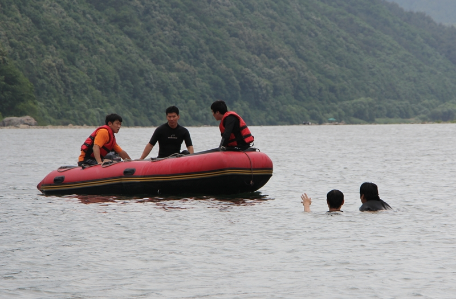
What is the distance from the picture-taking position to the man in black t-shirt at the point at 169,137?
14009 mm

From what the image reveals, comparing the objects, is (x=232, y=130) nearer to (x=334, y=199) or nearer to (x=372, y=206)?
(x=334, y=199)

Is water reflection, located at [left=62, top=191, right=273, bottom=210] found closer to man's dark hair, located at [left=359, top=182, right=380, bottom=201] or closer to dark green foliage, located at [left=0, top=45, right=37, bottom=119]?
man's dark hair, located at [left=359, top=182, right=380, bottom=201]

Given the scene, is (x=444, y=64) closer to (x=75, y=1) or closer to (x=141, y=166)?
(x=75, y=1)

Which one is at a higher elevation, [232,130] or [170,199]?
[232,130]

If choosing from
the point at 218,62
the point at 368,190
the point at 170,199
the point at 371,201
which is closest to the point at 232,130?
the point at 170,199

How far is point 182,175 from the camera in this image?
44.5 ft

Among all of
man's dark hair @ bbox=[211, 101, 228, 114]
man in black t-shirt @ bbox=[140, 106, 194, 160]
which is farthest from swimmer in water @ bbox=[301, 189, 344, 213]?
man in black t-shirt @ bbox=[140, 106, 194, 160]

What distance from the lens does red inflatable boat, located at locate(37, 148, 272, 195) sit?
13.5 m

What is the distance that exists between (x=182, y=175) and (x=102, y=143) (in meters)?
1.84

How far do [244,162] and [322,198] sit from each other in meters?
2.74

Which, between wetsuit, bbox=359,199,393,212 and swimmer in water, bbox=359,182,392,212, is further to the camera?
wetsuit, bbox=359,199,393,212

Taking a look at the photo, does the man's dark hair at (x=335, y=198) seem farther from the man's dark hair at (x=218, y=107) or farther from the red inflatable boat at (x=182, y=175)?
the man's dark hair at (x=218, y=107)

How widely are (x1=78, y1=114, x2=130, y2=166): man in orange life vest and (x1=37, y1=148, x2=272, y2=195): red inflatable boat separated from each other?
27cm

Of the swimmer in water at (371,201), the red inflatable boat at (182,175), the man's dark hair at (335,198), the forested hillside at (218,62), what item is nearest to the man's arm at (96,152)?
the red inflatable boat at (182,175)
